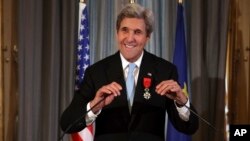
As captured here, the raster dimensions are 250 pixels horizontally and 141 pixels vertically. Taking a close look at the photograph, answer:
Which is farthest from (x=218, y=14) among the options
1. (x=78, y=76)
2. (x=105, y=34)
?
(x=78, y=76)

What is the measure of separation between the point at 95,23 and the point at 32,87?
2.51 ft

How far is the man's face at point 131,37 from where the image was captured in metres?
2.04

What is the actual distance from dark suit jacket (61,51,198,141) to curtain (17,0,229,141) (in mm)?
1460

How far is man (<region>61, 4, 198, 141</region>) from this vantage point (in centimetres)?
197

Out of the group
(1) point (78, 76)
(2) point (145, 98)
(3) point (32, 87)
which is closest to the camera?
(2) point (145, 98)

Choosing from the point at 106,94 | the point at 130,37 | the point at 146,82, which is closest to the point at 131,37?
the point at 130,37

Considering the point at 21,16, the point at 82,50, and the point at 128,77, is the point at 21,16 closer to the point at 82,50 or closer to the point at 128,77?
the point at 82,50

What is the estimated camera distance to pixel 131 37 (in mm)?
2035

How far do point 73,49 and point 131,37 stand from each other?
5.17 feet

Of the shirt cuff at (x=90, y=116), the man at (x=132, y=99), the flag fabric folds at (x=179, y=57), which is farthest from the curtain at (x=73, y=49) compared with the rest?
the shirt cuff at (x=90, y=116)

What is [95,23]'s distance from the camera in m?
3.63

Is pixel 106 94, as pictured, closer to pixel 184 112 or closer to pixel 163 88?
pixel 163 88

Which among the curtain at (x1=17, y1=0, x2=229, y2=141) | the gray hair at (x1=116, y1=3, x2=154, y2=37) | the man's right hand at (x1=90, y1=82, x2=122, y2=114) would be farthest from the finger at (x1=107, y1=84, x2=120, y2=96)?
the curtain at (x1=17, y1=0, x2=229, y2=141)

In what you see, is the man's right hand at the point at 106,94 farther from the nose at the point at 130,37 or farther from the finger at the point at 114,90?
the nose at the point at 130,37
